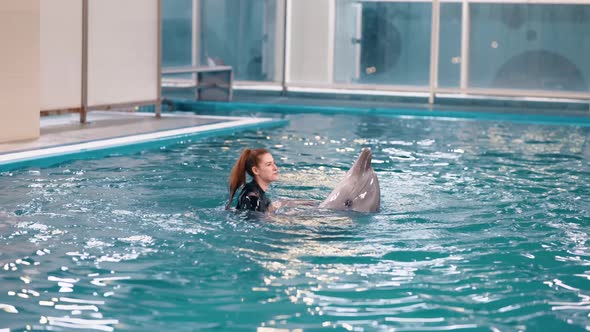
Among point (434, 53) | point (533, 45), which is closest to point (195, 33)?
point (434, 53)

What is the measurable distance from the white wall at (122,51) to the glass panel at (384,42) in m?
5.17

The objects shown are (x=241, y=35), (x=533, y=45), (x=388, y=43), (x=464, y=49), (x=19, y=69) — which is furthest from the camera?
(x=241, y=35)

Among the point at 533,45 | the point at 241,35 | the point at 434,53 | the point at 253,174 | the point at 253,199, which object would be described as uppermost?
the point at 241,35

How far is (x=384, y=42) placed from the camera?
1638 cm

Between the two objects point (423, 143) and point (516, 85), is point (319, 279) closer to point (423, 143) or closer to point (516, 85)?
point (423, 143)

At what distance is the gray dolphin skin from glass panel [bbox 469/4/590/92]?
9.73 meters

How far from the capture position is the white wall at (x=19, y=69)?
29.2 feet

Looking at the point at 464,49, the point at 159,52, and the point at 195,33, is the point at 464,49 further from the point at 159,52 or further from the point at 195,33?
the point at 159,52

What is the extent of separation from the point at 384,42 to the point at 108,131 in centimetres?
697

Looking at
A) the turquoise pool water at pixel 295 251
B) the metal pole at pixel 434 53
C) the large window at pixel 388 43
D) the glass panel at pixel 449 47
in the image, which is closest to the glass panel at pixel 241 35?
the large window at pixel 388 43

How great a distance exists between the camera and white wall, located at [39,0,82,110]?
397 inches

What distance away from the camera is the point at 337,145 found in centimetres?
1037

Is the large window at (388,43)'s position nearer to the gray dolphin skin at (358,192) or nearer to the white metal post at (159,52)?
the white metal post at (159,52)

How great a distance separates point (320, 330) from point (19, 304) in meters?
1.28
